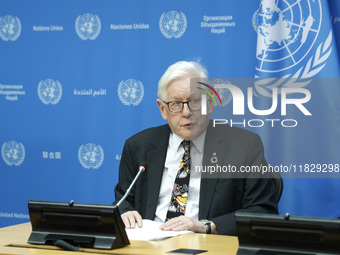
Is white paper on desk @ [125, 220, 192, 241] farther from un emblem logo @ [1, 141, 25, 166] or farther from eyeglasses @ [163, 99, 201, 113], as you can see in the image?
un emblem logo @ [1, 141, 25, 166]

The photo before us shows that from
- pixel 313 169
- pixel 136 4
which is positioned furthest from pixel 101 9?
pixel 313 169

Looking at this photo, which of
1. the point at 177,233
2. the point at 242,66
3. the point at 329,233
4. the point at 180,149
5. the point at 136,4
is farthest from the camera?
the point at 136,4

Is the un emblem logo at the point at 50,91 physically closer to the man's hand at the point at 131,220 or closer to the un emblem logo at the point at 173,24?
the un emblem logo at the point at 173,24

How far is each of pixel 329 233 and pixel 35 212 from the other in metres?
1.15

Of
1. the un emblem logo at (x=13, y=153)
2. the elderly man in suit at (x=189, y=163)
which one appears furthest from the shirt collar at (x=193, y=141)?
the un emblem logo at (x=13, y=153)

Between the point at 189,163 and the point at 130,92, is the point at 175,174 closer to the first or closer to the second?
the point at 189,163

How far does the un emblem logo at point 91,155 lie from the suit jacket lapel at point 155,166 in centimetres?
127

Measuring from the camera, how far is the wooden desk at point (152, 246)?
5.90 feet

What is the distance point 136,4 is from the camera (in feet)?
12.9

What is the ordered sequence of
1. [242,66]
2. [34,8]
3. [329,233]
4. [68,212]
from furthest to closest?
[34,8]
[242,66]
[68,212]
[329,233]

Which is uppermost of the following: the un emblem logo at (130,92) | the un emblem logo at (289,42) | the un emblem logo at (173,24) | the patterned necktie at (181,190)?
the un emblem logo at (173,24)

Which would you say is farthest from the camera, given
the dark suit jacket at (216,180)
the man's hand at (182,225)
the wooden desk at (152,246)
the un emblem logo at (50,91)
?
the un emblem logo at (50,91)

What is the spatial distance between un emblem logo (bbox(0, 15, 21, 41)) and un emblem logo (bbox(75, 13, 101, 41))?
593 mm

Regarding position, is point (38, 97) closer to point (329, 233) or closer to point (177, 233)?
point (177, 233)
